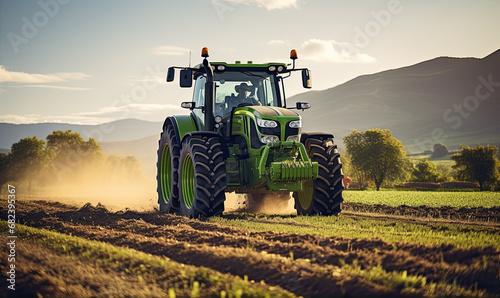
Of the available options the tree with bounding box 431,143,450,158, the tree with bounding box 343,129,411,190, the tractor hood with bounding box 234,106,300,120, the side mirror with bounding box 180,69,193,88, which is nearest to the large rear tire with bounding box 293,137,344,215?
the tractor hood with bounding box 234,106,300,120

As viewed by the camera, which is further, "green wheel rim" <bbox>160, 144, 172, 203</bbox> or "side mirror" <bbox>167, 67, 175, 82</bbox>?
"green wheel rim" <bbox>160, 144, 172, 203</bbox>

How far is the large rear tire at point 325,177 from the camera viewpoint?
12109 millimetres

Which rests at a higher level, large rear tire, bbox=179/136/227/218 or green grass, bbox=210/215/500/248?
large rear tire, bbox=179/136/227/218

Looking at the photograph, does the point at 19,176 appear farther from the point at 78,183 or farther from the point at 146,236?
the point at 146,236

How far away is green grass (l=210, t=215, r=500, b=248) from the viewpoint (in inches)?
333

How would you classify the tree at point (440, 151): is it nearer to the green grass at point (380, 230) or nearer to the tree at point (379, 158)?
the tree at point (379, 158)

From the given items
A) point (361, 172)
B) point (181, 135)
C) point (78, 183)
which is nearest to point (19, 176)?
point (78, 183)

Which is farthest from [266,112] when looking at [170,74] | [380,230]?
A: [380,230]

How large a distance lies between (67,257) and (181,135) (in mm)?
6386

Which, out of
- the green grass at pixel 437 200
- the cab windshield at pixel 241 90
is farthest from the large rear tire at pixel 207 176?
the green grass at pixel 437 200

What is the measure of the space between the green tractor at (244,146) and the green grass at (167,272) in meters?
3.95

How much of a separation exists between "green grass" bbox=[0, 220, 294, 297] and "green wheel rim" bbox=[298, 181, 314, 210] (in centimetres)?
590

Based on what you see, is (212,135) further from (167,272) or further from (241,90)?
(167,272)
